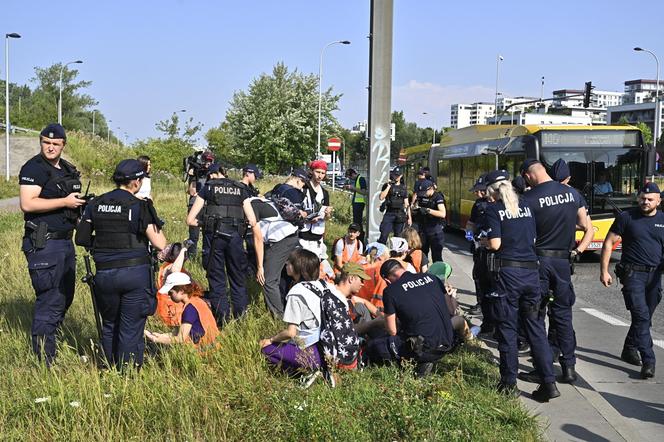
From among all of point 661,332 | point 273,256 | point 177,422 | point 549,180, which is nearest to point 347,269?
point 273,256

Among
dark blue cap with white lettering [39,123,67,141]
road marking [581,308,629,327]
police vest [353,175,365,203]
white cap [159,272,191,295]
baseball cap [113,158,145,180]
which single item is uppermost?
dark blue cap with white lettering [39,123,67,141]

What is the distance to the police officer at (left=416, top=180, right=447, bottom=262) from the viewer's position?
423 inches

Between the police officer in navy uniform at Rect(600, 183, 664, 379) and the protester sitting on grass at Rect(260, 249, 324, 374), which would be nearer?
the protester sitting on grass at Rect(260, 249, 324, 374)

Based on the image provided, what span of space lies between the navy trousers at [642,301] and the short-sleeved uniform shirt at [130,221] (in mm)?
4276

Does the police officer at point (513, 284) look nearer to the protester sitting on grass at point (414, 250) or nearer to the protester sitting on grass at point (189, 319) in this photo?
the protester sitting on grass at point (189, 319)

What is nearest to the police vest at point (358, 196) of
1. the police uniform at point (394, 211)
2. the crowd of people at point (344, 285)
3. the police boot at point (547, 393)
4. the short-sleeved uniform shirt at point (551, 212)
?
the police uniform at point (394, 211)

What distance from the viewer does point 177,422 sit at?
4.27 meters

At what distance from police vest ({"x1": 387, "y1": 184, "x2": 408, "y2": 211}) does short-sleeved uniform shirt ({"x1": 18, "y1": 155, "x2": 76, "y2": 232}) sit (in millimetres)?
6700

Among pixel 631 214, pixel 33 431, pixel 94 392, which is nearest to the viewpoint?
pixel 33 431

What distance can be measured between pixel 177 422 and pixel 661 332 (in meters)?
6.08

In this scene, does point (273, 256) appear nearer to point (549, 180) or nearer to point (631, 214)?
point (549, 180)

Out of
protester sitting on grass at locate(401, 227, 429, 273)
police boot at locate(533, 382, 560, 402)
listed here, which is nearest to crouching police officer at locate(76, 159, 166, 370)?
police boot at locate(533, 382, 560, 402)

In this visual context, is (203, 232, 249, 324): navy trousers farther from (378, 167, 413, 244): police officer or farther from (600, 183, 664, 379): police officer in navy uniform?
(378, 167, 413, 244): police officer

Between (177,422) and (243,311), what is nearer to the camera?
(177,422)
